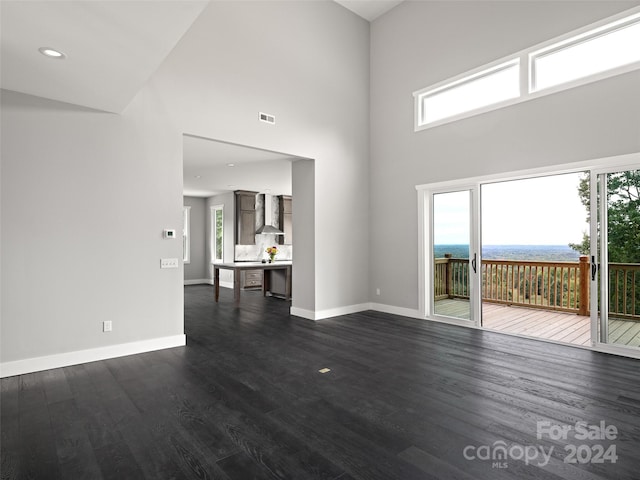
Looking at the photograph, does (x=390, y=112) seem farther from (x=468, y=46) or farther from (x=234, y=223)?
(x=234, y=223)

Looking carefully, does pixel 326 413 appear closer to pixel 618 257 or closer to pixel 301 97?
pixel 618 257

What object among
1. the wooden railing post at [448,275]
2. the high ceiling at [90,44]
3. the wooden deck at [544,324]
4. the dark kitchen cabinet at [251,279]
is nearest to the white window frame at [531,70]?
the wooden railing post at [448,275]

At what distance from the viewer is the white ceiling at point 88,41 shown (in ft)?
6.82

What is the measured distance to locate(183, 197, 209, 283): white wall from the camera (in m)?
11.0

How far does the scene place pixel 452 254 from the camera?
5.64 m

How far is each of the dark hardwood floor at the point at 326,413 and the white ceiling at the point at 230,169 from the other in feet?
9.43

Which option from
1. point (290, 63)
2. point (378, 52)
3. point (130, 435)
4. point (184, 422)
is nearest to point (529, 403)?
point (184, 422)

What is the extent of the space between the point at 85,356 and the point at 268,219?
24.4ft

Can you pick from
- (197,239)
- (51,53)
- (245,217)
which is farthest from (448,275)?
(197,239)

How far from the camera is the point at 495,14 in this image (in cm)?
508

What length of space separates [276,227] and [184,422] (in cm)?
865

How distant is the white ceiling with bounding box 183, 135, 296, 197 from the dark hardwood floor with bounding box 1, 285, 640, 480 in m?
2.87

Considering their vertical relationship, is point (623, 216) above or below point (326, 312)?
above

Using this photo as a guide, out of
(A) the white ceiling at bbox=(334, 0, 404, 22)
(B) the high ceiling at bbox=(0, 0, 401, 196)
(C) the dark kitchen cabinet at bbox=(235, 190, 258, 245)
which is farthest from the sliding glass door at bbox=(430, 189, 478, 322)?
(C) the dark kitchen cabinet at bbox=(235, 190, 258, 245)
